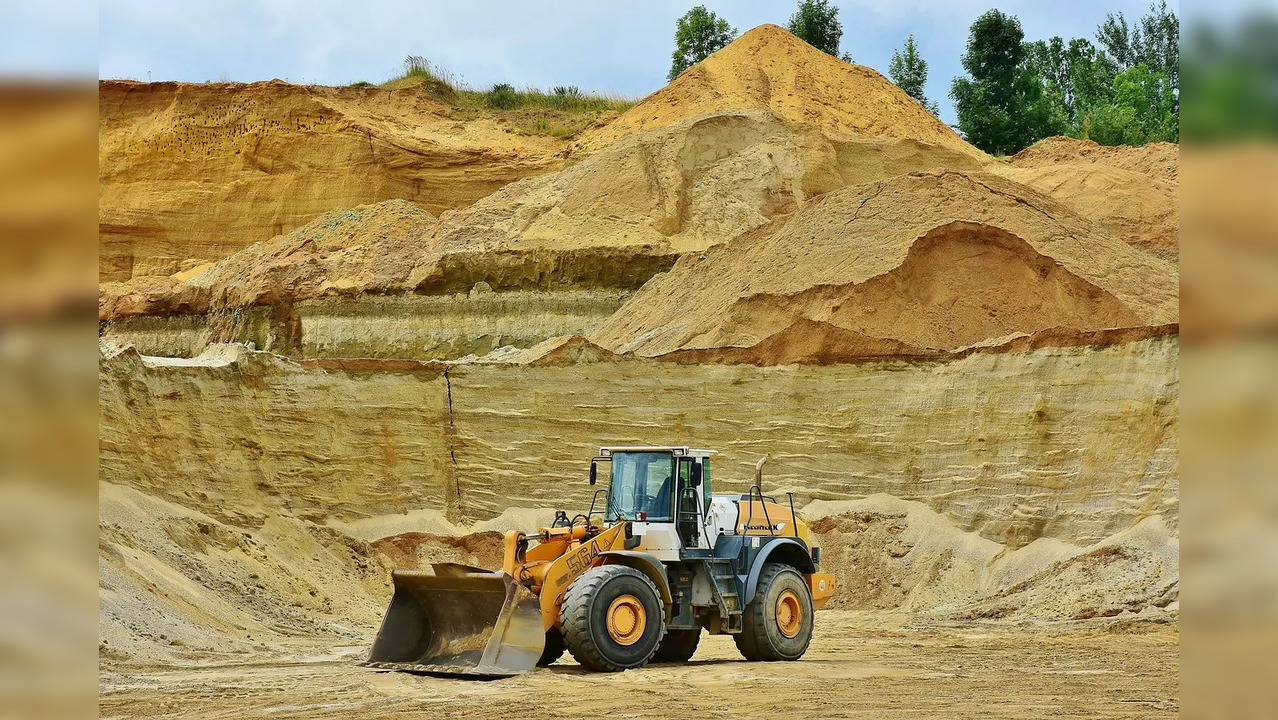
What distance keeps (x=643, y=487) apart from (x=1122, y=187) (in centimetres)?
3044

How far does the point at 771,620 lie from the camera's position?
44.0 feet

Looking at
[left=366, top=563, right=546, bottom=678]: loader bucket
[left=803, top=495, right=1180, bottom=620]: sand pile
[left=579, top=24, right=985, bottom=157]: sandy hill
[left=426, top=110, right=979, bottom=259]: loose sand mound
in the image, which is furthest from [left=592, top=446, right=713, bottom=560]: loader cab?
[left=579, top=24, right=985, bottom=157]: sandy hill

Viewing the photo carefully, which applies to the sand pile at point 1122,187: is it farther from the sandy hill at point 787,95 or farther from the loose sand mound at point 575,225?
the loose sand mound at point 575,225

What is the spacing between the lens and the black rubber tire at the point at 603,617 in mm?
11773

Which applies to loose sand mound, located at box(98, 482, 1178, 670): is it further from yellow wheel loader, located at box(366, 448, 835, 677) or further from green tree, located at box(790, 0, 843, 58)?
green tree, located at box(790, 0, 843, 58)

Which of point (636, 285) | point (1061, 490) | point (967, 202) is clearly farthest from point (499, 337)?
point (1061, 490)

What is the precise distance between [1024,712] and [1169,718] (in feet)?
3.31

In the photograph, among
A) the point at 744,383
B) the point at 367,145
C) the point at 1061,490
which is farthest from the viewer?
the point at 367,145

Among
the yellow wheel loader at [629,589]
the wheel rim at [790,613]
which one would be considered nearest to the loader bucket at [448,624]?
the yellow wheel loader at [629,589]

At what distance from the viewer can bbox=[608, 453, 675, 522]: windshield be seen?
42.5ft

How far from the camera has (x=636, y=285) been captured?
1363 inches

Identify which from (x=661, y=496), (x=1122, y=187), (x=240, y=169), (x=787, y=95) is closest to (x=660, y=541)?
(x=661, y=496)

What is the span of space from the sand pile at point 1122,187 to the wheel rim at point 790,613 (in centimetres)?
2459
